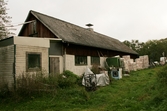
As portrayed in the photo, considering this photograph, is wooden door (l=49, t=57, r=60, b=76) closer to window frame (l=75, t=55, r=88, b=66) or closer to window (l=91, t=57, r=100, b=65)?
window frame (l=75, t=55, r=88, b=66)

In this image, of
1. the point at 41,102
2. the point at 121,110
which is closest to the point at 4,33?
the point at 41,102

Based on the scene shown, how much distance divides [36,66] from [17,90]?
2157 mm

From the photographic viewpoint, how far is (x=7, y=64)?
8891 millimetres

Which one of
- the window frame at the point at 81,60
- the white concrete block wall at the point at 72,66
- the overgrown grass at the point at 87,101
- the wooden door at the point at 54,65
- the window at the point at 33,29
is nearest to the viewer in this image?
the overgrown grass at the point at 87,101

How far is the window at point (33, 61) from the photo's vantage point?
29.9ft

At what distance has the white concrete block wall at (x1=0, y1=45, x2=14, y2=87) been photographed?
860cm

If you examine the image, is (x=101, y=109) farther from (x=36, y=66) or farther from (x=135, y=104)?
(x=36, y=66)

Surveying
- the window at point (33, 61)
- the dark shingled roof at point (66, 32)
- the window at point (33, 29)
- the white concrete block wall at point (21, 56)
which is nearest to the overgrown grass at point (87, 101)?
the window at point (33, 61)

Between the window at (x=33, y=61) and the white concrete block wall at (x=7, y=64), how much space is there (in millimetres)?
895

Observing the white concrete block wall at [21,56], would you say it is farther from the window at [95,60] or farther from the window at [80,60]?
the window at [95,60]

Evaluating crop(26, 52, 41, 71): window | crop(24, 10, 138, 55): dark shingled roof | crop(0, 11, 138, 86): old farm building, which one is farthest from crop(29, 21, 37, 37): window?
crop(26, 52, 41, 71): window

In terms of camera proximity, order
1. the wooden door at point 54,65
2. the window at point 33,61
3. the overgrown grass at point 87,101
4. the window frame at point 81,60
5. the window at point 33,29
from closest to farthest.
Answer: the overgrown grass at point 87,101 < the window at point 33,61 < the wooden door at point 54,65 < the window frame at point 81,60 < the window at point 33,29

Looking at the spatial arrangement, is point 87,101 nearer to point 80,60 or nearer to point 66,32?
point 80,60

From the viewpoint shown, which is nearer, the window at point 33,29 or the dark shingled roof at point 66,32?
the dark shingled roof at point 66,32
